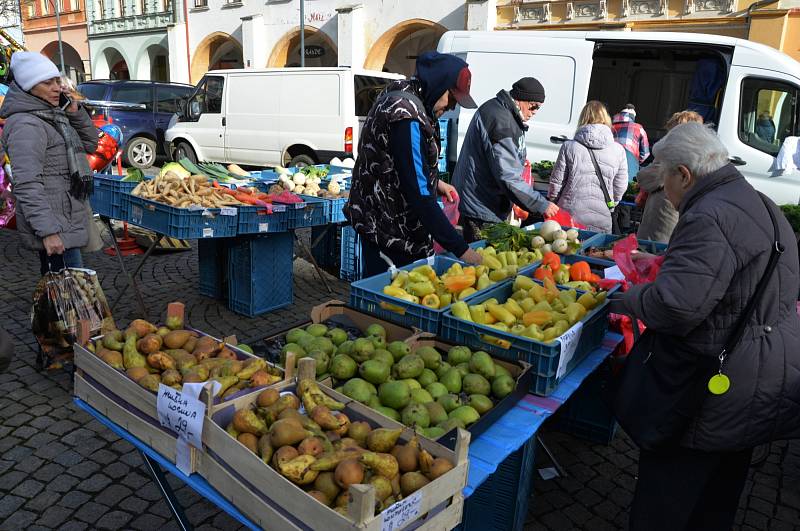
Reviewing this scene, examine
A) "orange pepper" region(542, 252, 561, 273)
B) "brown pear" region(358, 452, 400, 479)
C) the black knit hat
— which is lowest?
"brown pear" region(358, 452, 400, 479)

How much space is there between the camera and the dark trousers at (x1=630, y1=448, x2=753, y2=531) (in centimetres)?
224

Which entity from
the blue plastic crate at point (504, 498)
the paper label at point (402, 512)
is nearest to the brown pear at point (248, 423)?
the paper label at point (402, 512)

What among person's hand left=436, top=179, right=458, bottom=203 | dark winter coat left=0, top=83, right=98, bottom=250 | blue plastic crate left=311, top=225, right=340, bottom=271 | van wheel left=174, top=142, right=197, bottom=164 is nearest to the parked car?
van wheel left=174, top=142, right=197, bottom=164

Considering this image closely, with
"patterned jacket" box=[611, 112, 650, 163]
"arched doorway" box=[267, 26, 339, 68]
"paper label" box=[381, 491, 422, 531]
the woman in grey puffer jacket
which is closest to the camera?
"paper label" box=[381, 491, 422, 531]

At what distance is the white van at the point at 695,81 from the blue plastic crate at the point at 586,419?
183 inches

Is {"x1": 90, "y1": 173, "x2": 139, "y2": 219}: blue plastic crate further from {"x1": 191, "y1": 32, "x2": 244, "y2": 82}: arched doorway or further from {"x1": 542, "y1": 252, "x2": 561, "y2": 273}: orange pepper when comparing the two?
{"x1": 191, "y1": 32, "x2": 244, "y2": 82}: arched doorway

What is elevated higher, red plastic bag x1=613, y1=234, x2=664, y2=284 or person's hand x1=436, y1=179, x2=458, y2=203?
person's hand x1=436, y1=179, x2=458, y2=203

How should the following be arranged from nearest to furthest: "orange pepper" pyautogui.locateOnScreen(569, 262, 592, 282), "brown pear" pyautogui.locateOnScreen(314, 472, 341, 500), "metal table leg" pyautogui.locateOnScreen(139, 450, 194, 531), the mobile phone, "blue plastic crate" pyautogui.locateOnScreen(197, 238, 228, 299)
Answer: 1. "brown pear" pyautogui.locateOnScreen(314, 472, 341, 500)
2. "metal table leg" pyautogui.locateOnScreen(139, 450, 194, 531)
3. "orange pepper" pyautogui.locateOnScreen(569, 262, 592, 282)
4. the mobile phone
5. "blue plastic crate" pyautogui.locateOnScreen(197, 238, 228, 299)

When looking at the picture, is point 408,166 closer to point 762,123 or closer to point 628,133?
point 628,133

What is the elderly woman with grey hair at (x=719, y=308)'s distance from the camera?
6.54 ft

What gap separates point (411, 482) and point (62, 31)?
36.4m

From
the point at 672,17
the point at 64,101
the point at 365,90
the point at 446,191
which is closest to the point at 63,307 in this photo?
the point at 64,101

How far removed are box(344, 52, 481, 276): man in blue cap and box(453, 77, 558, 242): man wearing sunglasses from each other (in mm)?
1120

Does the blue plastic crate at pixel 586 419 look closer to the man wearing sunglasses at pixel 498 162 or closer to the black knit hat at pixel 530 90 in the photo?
the man wearing sunglasses at pixel 498 162
